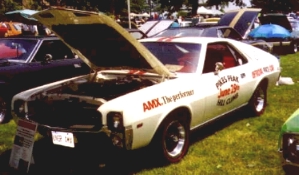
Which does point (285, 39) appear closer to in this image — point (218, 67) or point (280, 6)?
point (218, 67)

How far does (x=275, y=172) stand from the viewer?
170 inches

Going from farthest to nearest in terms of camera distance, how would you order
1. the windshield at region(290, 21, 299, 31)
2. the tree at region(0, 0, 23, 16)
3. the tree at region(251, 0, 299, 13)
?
the tree at region(251, 0, 299, 13)
the tree at region(0, 0, 23, 16)
the windshield at region(290, 21, 299, 31)

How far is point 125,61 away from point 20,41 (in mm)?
2956

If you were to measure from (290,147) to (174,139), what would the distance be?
1.61 metres

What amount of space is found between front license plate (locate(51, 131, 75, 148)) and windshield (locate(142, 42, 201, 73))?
1.64m

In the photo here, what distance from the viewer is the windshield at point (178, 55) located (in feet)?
16.4

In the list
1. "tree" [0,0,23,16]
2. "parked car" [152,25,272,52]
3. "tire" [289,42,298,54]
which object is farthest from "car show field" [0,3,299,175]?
"tree" [0,0,23,16]

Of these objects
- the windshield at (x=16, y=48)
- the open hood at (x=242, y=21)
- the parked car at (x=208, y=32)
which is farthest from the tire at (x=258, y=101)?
the open hood at (x=242, y=21)

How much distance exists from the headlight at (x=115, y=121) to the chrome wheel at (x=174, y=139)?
30.4 inches

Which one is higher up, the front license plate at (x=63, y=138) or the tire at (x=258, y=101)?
the front license plate at (x=63, y=138)

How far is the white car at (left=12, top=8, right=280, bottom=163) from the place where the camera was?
3975 mm

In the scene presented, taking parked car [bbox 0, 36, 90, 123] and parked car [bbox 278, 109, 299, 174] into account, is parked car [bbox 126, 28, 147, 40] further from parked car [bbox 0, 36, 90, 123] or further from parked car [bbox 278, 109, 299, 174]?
parked car [bbox 278, 109, 299, 174]

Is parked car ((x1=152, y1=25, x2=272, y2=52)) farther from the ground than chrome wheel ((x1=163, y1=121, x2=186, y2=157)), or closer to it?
farther from the ground

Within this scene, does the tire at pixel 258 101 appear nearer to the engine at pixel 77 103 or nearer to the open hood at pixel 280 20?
the engine at pixel 77 103
